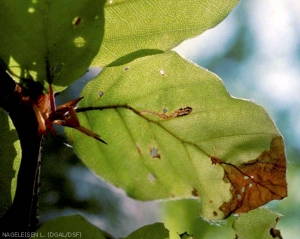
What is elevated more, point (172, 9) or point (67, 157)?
point (172, 9)

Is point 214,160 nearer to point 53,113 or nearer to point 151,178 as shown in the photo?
point 151,178

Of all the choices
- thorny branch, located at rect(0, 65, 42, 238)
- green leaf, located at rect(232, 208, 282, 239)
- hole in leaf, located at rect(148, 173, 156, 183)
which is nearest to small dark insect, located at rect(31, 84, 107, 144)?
thorny branch, located at rect(0, 65, 42, 238)

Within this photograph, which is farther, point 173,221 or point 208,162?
point 173,221

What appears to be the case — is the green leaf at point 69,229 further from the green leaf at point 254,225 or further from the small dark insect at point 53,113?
the green leaf at point 254,225

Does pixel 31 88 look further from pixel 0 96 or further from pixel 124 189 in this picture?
pixel 124 189

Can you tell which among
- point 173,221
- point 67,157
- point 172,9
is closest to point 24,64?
point 172,9

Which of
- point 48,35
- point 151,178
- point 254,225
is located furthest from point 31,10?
point 254,225
